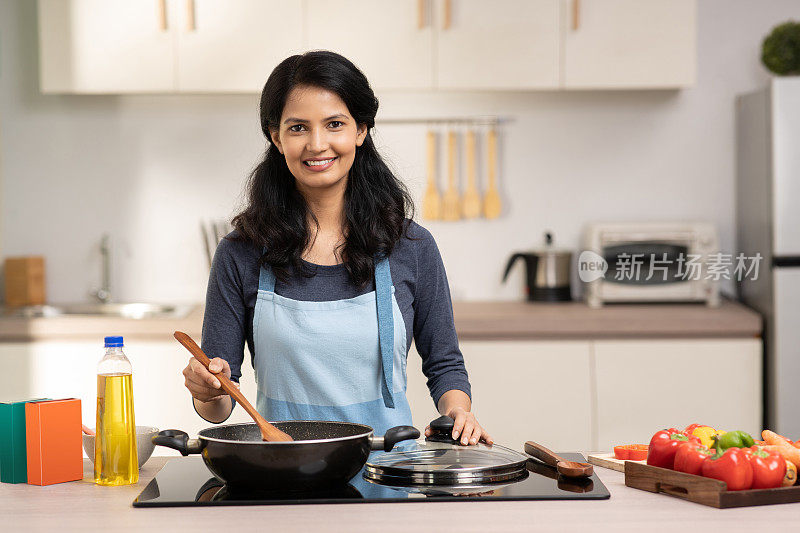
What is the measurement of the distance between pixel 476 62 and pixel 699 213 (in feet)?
3.55

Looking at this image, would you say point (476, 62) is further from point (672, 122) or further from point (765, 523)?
point (765, 523)

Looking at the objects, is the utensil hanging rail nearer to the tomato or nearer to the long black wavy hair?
the long black wavy hair

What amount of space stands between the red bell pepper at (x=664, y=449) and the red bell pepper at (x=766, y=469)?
92 mm

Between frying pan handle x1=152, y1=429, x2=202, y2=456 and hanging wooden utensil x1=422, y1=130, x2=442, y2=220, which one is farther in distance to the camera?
hanging wooden utensil x1=422, y1=130, x2=442, y2=220

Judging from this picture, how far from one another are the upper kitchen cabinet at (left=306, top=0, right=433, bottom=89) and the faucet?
44.5 inches

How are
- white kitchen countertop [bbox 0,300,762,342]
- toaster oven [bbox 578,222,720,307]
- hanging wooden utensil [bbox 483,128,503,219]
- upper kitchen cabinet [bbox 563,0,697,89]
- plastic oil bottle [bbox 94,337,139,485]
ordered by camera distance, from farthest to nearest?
1. hanging wooden utensil [bbox 483,128,503,219]
2. toaster oven [bbox 578,222,720,307]
3. upper kitchen cabinet [bbox 563,0,697,89]
4. white kitchen countertop [bbox 0,300,762,342]
5. plastic oil bottle [bbox 94,337,139,485]

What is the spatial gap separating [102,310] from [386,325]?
6.69 ft

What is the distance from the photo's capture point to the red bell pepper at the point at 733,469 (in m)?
1.22

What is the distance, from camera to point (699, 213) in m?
3.54

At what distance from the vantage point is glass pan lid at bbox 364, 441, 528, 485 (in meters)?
1.32

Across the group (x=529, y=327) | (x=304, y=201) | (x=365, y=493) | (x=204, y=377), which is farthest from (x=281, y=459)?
(x=529, y=327)

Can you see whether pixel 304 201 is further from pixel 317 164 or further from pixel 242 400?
pixel 242 400

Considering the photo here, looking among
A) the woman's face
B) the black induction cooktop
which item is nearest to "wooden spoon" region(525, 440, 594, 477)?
the black induction cooktop

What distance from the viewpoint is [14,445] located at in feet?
4.64
